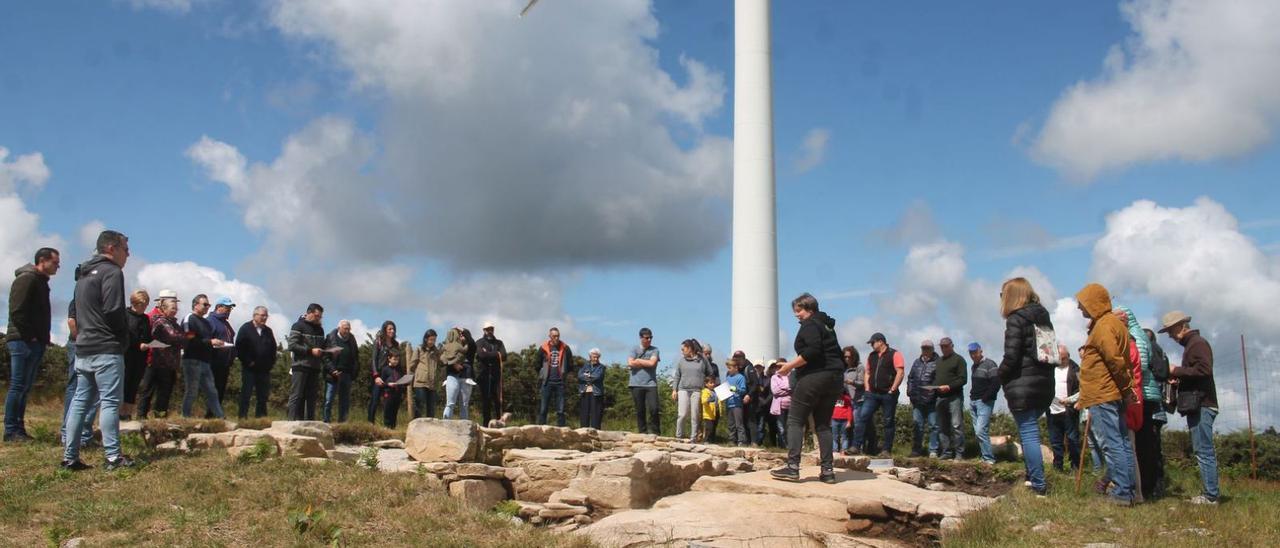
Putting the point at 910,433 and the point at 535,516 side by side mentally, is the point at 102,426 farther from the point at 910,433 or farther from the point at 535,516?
the point at 910,433

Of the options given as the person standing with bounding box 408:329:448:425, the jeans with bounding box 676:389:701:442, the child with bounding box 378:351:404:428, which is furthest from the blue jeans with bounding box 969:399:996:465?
the child with bounding box 378:351:404:428

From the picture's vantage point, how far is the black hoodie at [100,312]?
8000 mm

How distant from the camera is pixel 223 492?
7301 mm

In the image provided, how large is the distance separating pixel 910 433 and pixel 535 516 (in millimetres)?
11629

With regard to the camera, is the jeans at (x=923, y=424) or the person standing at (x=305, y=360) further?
the jeans at (x=923, y=424)

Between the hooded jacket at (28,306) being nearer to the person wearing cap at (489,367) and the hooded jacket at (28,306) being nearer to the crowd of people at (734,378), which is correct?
the crowd of people at (734,378)

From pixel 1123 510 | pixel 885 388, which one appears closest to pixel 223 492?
pixel 1123 510

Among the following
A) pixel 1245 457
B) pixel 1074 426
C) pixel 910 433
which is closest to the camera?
pixel 1074 426

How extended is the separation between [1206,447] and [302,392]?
399 inches

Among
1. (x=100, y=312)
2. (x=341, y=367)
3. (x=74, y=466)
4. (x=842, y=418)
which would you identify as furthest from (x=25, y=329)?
(x=842, y=418)

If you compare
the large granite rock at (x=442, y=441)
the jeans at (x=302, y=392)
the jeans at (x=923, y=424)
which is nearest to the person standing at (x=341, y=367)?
the jeans at (x=302, y=392)

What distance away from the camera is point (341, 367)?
13.7 meters

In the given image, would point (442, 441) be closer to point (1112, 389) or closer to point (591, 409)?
point (1112, 389)

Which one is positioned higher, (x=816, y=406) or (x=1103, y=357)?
(x=1103, y=357)
